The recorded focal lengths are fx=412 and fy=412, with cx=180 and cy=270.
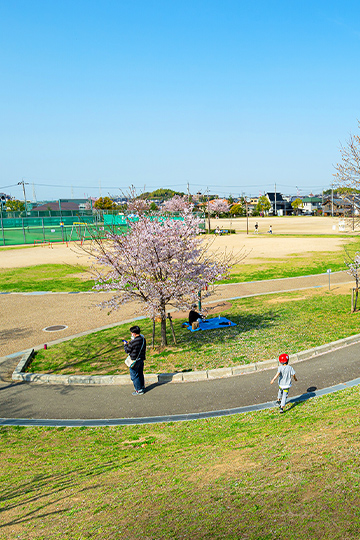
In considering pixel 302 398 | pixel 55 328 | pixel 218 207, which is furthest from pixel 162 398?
pixel 218 207

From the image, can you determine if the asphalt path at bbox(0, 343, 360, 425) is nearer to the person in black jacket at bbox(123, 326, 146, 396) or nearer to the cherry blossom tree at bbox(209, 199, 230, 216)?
the person in black jacket at bbox(123, 326, 146, 396)

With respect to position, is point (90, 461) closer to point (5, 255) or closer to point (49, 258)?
point (49, 258)

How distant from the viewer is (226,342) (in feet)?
43.7

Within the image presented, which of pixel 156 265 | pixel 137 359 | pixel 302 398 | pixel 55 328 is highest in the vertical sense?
pixel 156 265

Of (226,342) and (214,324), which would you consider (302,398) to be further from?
(214,324)

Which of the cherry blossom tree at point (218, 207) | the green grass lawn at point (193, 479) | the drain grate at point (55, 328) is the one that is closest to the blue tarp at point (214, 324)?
the drain grate at point (55, 328)

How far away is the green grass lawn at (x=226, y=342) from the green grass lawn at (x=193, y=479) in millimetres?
3490

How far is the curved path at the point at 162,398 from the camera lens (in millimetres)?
9117

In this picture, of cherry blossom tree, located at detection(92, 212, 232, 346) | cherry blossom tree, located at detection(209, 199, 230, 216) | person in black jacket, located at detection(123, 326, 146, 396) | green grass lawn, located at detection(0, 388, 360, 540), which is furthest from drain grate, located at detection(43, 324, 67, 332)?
cherry blossom tree, located at detection(209, 199, 230, 216)

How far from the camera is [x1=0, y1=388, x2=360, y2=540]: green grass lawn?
4445 millimetres

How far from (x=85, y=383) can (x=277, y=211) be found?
15977 centimetres

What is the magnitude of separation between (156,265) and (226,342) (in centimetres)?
352

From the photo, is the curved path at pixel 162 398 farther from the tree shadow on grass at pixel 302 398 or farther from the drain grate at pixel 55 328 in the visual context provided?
the drain grate at pixel 55 328

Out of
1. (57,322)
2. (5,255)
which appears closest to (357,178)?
(57,322)
